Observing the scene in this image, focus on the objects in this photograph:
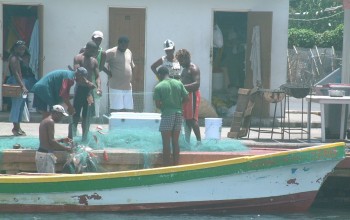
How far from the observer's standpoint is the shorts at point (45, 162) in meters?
14.0

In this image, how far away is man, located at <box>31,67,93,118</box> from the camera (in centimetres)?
1441

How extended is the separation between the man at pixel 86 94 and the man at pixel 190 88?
1286mm

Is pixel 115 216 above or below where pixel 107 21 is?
below

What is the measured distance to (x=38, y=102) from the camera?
47.8 ft

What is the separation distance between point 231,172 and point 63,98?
2.69 meters

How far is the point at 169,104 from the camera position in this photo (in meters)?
14.1

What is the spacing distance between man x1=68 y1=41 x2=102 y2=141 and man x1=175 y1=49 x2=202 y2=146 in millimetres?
1286

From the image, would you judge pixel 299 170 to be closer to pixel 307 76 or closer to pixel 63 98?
pixel 63 98

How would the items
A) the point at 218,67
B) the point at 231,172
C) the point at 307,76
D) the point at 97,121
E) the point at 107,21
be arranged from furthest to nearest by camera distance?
1. the point at 307,76
2. the point at 218,67
3. the point at 107,21
4. the point at 97,121
5. the point at 231,172

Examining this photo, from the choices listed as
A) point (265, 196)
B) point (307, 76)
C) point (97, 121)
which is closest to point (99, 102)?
point (97, 121)

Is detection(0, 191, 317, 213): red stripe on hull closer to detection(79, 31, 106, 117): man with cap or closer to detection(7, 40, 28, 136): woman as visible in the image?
detection(79, 31, 106, 117): man with cap

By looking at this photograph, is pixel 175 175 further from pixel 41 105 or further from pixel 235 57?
pixel 235 57

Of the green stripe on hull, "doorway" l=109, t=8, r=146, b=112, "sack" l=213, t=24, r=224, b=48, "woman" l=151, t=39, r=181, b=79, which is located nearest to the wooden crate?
"woman" l=151, t=39, r=181, b=79

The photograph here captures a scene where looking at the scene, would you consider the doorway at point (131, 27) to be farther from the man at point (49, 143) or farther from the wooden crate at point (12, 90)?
the man at point (49, 143)
